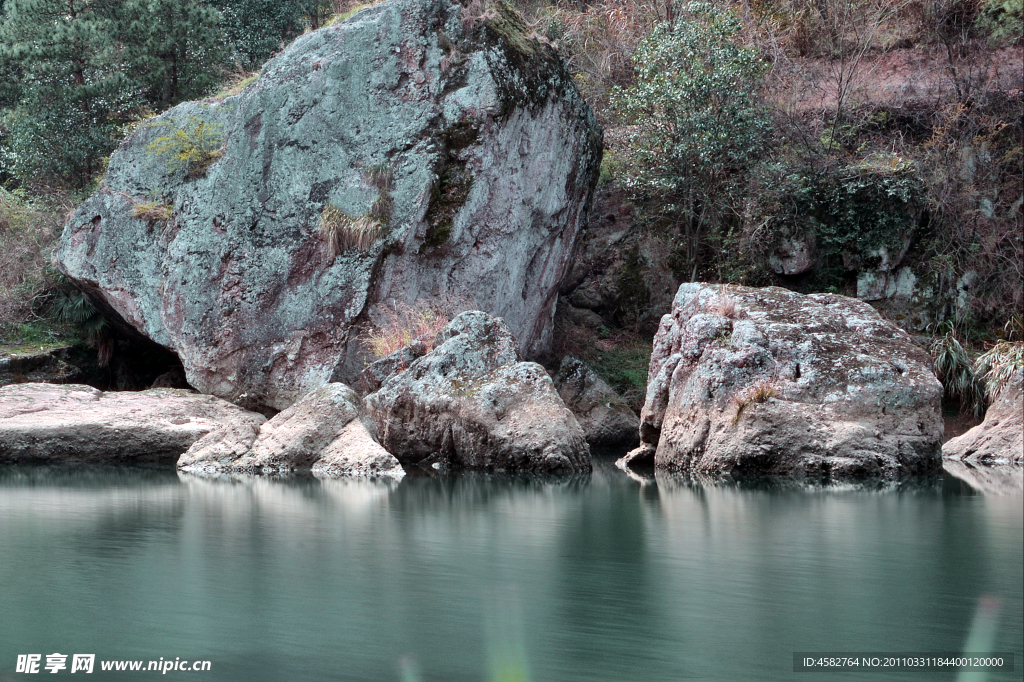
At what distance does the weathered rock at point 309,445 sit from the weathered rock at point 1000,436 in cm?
722

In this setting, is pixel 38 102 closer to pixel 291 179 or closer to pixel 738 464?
pixel 291 179

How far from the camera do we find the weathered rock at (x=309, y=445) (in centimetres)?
1110

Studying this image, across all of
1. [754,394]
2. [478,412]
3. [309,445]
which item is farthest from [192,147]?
[754,394]

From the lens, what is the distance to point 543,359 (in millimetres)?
16969

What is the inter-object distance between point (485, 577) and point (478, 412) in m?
5.33

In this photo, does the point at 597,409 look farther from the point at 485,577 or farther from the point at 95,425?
the point at 485,577

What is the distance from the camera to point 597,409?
1458 cm

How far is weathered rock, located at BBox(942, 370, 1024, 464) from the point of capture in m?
11.6

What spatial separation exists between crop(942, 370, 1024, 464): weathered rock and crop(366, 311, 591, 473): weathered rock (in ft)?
16.4

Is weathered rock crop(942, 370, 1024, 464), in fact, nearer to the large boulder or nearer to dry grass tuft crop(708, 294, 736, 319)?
dry grass tuft crop(708, 294, 736, 319)

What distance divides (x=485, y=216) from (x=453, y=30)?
2.98 metres

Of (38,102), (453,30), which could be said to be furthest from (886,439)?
(38,102)

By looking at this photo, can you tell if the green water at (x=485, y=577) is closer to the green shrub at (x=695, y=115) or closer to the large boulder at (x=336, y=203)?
the large boulder at (x=336, y=203)

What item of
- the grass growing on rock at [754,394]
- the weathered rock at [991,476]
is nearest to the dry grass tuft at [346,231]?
the grass growing on rock at [754,394]
